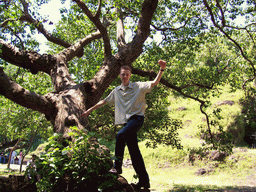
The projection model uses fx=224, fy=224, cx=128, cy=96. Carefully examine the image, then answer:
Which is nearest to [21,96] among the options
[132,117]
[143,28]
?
[132,117]

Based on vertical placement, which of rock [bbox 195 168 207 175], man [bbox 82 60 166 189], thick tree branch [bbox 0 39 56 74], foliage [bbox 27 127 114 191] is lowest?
rock [bbox 195 168 207 175]

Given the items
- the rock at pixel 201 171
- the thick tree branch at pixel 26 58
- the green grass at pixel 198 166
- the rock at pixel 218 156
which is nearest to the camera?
the thick tree branch at pixel 26 58

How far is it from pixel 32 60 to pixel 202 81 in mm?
6405

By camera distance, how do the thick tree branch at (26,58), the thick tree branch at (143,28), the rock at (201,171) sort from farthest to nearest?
the rock at (201,171)
the thick tree branch at (143,28)
the thick tree branch at (26,58)

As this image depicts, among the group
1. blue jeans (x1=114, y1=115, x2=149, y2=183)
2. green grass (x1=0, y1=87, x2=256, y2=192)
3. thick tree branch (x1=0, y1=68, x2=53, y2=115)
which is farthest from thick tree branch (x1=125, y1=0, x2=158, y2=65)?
green grass (x1=0, y1=87, x2=256, y2=192)

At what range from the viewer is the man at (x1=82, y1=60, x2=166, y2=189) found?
11.4 ft

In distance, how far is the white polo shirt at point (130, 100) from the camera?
3627mm

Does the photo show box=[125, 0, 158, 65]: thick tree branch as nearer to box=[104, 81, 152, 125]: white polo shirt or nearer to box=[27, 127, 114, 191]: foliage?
box=[104, 81, 152, 125]: white polo shirt

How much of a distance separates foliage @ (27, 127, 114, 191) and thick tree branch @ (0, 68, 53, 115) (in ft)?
6.48

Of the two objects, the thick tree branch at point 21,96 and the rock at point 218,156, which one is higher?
the thick tree branch at point 21,96

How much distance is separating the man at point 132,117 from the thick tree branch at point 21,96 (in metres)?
1.96

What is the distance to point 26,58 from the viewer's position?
5.91 metres

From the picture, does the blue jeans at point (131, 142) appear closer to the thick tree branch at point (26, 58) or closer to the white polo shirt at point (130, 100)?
the white polo shirt at point (130, 100)

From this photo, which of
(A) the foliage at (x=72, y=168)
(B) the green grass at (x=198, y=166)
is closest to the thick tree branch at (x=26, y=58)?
(A) the foliage at (x=72, y=168)
